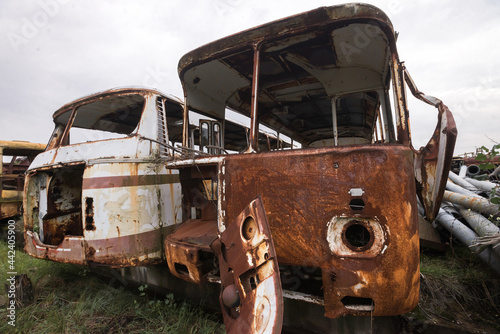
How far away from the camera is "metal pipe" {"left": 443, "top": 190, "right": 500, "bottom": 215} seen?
245 centimetres

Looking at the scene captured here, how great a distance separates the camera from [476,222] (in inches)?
99.7

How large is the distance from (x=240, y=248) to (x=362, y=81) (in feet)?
7.41

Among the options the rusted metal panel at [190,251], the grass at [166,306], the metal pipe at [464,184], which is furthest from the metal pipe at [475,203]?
the rusted metal panel at [190,251]

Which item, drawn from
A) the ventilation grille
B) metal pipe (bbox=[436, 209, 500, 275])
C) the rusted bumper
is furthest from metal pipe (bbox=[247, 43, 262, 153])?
metal pipe (bbox=[436, 209, 500, 275])

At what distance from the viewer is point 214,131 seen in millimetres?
3225

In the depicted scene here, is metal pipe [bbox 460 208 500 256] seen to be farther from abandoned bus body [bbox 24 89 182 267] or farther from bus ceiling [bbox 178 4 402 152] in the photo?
abandoned bus body [bbox 24 89 182 267]

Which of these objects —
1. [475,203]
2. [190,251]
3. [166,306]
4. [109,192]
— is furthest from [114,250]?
[475,203]

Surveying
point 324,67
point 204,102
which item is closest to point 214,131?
point 204,102

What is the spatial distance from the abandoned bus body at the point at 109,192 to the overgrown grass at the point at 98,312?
1.86ft

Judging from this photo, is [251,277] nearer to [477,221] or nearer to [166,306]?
[166,306]

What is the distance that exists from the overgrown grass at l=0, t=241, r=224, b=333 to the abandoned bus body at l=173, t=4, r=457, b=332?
0.63 metres

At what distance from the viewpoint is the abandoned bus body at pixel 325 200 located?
1.42m

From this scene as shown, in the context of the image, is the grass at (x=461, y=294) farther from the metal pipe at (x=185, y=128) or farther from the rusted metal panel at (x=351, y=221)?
the metal pipe at (x=185, y=128)

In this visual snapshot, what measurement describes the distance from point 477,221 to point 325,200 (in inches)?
83.1
